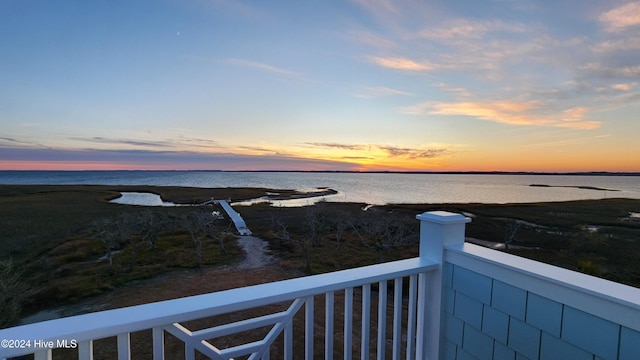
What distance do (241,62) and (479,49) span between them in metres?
5.51

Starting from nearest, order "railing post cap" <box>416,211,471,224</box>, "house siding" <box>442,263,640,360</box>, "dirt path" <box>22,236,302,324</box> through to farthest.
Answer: "house siding" <box>442,263,640,360</box>
"railing post cap" <box>416,211,471,224</box>
"dirt path" <box>22,236,302,324</box>

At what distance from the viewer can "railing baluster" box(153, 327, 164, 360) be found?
100 centimetres

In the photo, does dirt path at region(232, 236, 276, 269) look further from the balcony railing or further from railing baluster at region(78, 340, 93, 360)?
railing baluster at region(78, 340, 93, 360)

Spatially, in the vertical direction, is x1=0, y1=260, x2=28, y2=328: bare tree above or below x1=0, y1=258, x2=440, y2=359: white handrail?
below

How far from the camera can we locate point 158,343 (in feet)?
3.38

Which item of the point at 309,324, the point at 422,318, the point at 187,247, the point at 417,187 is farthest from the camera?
the point at 417,187

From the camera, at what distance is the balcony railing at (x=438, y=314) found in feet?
3.11

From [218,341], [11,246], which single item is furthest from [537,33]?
[11,246]

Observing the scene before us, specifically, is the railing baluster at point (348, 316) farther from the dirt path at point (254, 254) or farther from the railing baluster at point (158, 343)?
the dirt path at point (254, 254)

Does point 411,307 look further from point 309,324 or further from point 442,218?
point 309,324

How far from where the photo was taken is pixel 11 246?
12.6 meters

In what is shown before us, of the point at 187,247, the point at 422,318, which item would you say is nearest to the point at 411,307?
the point at 422,318

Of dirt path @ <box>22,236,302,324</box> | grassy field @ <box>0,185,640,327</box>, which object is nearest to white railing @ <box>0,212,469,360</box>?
dirt path @ <box>22,236,302,324</box>

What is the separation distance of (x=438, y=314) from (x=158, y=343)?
1.47 metres
